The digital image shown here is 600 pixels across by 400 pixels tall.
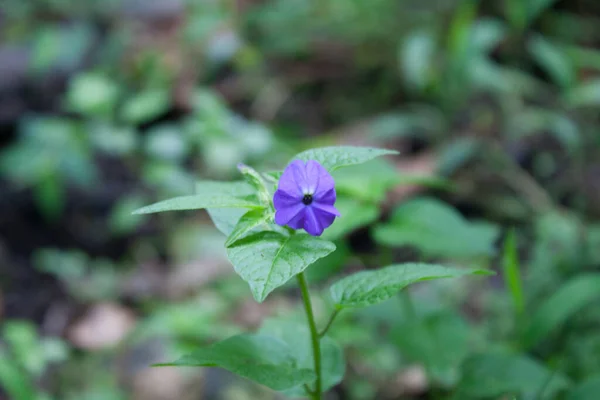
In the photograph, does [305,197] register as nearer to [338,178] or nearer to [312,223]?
[312,223]

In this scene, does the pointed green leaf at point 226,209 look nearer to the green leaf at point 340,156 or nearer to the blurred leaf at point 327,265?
the green leaf at point 340,156

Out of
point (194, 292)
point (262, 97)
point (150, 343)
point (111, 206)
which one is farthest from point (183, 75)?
point (150, 343)

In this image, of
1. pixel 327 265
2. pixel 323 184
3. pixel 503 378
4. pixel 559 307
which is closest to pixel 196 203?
pixel 323 184

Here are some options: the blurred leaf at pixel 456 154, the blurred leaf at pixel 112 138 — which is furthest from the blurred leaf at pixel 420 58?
the blurred leaf at pixel 112 138

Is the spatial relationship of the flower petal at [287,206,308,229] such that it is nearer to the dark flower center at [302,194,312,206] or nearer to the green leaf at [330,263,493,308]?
the dark flower center at [302,194,312,206]

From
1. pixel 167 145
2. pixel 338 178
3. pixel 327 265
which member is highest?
pixel 167 145

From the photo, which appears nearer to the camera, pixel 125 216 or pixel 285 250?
pixel 285 250

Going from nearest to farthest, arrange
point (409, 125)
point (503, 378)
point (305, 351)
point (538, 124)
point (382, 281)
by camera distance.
A: point (382, 281)
point (305, 351)
point (503, 378)
point (538, 124)
point (409, 125)
